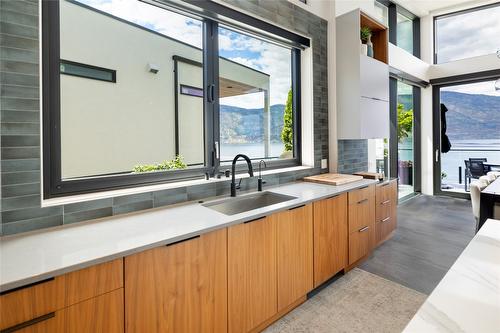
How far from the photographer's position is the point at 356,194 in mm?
2625

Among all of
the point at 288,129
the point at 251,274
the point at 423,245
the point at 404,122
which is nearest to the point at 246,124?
the point at 288,129

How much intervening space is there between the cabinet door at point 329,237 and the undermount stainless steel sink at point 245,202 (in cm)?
33

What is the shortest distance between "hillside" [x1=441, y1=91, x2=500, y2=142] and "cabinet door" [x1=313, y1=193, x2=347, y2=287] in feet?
16.2

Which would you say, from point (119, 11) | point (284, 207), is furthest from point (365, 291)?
point (119, 11)

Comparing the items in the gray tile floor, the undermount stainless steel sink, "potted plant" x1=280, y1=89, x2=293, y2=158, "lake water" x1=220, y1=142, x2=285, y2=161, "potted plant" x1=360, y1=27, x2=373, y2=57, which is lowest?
the gray tile floor

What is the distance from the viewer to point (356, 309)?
2055 mm

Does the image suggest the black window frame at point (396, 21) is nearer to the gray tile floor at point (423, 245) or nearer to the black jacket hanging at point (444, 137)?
the black jacket hanging at point (444, 137)

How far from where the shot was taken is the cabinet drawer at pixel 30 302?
903mm

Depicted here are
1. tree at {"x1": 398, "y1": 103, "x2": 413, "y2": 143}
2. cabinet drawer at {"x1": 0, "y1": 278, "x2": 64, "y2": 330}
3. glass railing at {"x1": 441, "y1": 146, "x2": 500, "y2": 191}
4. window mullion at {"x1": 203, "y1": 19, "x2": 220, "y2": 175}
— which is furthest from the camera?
glass railing at {"x1": 441, "y1": 146, "x2": 500, "y2": 191}

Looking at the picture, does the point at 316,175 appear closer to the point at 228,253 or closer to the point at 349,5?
the point at 228,253

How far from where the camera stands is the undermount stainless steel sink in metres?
2.11

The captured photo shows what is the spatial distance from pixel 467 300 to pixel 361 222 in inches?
83.6

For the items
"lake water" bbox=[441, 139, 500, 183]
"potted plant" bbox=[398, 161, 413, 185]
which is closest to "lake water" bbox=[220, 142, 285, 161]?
"potted plant" bbox=[398, 161, 413, 185]

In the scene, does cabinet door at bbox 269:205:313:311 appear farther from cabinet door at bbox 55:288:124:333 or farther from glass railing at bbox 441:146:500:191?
glass railing at bbox 441:146:500:191
